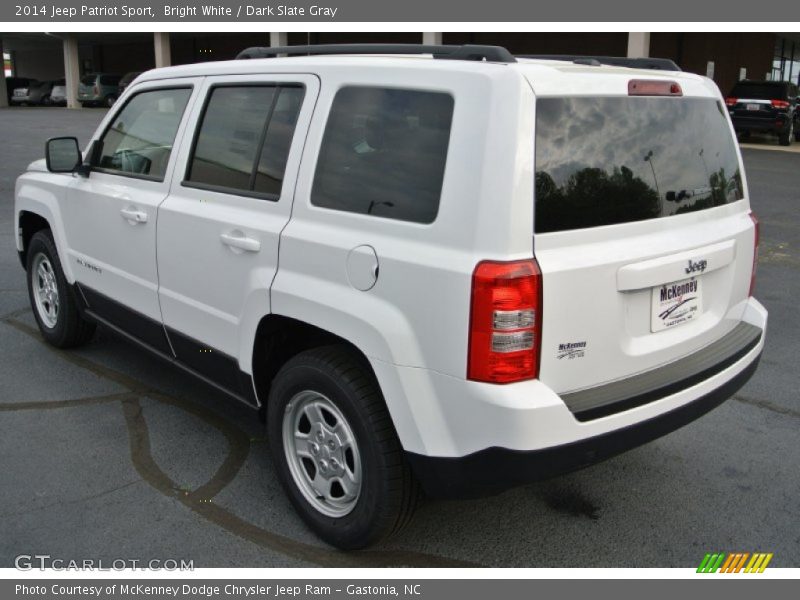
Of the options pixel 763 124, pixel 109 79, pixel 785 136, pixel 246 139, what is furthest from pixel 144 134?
pixel 109 79

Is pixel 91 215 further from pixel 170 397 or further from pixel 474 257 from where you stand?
pixel 474 257

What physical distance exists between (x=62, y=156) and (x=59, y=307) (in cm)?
109

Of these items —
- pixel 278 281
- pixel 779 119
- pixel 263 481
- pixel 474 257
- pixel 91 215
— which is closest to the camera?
pixel 474 257

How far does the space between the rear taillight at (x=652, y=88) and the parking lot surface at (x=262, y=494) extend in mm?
1775

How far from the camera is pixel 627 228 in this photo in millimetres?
2816

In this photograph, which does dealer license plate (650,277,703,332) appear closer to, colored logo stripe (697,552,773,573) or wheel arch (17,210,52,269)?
colored logo stripe (697,552,773,573)

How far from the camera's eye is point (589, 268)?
263 cm

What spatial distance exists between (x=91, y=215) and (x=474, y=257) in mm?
2824

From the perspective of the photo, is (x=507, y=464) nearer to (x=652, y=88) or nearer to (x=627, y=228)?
(x=627, y=228)

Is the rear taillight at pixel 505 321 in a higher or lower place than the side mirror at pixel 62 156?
lower

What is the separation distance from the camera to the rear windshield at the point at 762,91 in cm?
2212

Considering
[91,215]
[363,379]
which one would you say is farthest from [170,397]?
[363,379]

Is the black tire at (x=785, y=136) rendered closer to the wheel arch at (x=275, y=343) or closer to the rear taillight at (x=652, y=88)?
the rear taillight at (x=652, y=88)

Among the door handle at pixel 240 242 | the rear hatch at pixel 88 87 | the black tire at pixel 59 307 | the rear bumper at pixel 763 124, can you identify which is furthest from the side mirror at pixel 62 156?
the rear hatch at pixel 88 87
